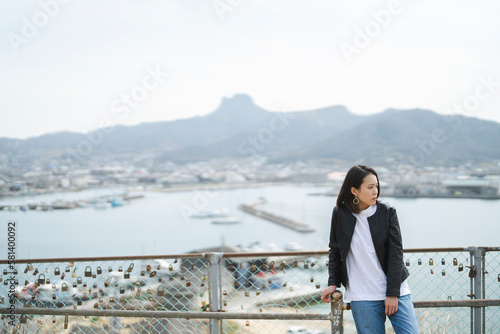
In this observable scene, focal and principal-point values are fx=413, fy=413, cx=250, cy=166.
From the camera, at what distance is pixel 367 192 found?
165 centimetres

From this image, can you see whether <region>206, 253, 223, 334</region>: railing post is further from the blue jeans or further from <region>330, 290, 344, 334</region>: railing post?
the blue jeans

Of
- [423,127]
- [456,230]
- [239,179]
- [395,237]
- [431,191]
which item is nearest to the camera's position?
[395,237]

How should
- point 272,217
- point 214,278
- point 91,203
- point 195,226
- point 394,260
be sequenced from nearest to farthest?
point 394,260 → point 214,278 → point 195,226 → point 272,217 → point 91,203

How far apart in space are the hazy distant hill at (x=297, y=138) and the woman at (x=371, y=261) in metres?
52.1

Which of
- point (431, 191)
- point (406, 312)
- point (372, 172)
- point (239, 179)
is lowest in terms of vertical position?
point (406, 312)

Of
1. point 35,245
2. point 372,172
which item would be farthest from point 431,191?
point 372,172

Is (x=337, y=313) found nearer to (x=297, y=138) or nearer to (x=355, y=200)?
Result: (x=355, y=200)

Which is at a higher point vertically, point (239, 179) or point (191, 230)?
point (239, 179)

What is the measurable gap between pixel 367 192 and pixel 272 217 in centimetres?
5060

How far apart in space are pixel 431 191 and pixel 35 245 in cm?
4038

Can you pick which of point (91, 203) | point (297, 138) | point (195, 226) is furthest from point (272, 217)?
point (297, 138)

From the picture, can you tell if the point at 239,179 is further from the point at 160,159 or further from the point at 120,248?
the point at 120,248

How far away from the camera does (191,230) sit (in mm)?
47094

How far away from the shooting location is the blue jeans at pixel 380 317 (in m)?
1.60
